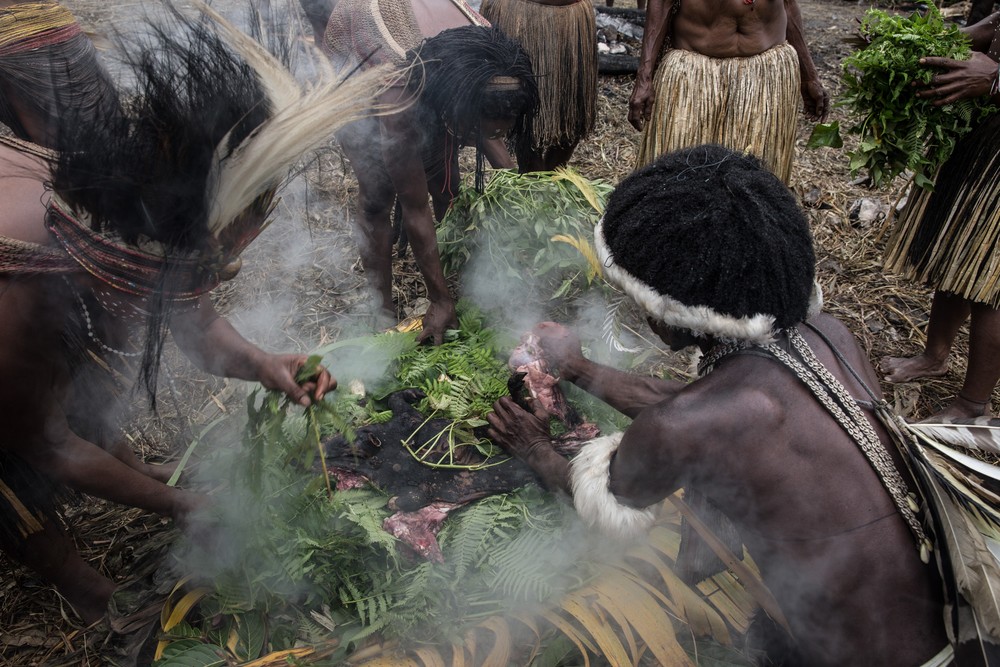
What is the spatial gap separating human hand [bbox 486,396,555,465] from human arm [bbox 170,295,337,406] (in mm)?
700

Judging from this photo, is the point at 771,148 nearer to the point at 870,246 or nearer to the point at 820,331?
the point at 870,246

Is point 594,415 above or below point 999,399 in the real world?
above

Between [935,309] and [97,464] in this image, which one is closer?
[97,464]

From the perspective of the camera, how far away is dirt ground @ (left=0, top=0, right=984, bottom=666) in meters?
2.64

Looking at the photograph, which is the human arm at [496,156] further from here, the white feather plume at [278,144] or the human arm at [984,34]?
the human arm at [984,34]

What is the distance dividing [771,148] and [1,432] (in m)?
4.19

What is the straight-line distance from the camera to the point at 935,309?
368cm

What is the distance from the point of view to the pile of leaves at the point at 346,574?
2158 mm

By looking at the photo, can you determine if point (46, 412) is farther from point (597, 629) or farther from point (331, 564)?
point (597, 629)

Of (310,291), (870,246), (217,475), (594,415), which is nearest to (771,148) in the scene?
(870,246)

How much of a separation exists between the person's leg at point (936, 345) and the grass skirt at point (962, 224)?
0.62 ft

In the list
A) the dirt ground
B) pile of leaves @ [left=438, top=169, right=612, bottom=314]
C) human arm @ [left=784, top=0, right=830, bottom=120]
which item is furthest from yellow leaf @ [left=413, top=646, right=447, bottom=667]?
human arm @ [left=784, top=0, right=830, bottom=120]

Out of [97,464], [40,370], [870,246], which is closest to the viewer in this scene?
[40,370]

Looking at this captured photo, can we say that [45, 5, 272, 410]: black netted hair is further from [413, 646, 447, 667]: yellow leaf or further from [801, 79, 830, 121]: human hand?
[801, 79, 830, 121]: human hand
